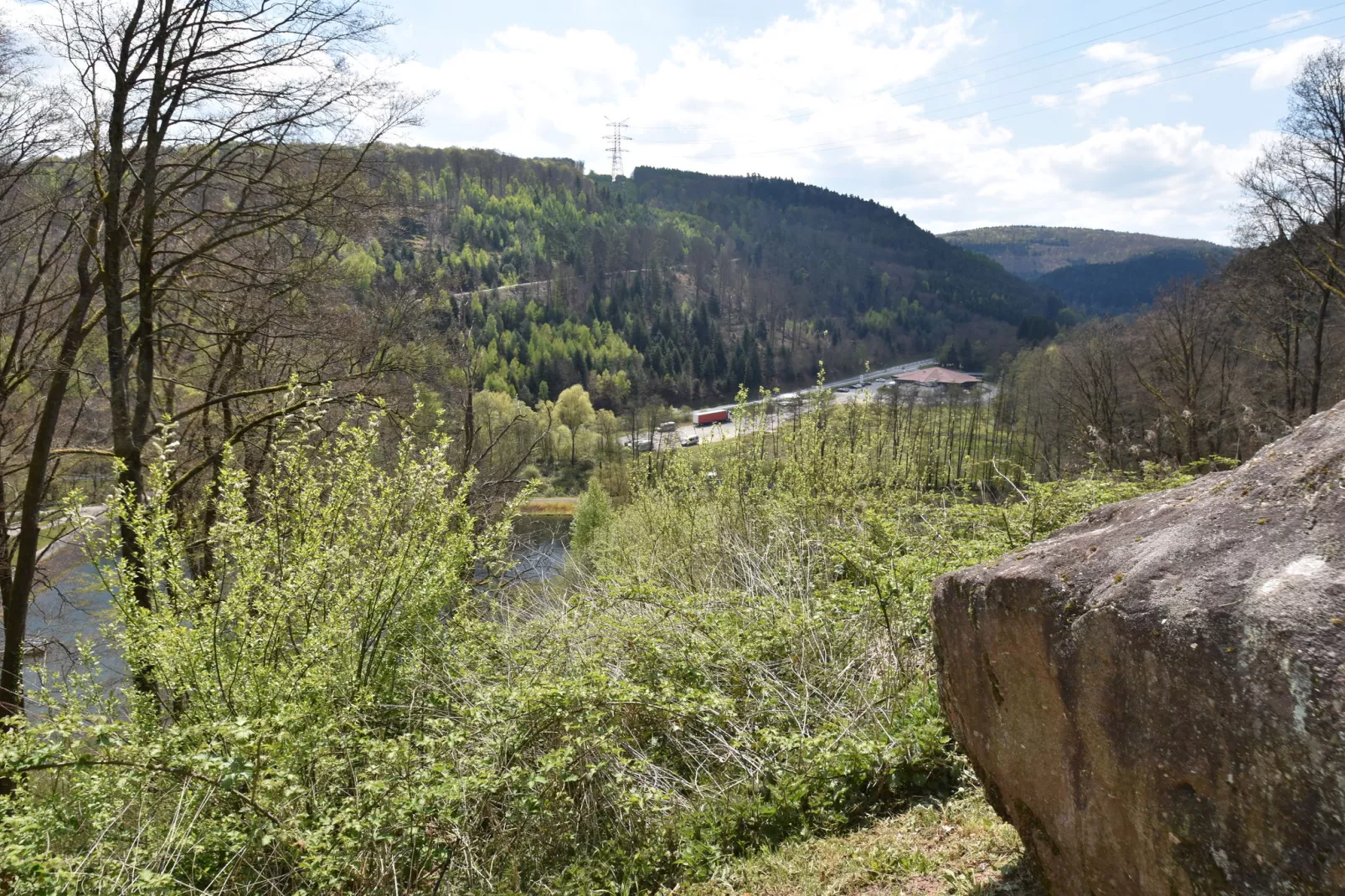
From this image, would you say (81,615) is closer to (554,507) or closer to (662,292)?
(554,507)

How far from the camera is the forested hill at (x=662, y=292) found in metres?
112

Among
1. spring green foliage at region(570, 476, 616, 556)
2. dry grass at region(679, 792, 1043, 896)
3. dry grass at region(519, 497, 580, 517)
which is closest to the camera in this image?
dry grass at region(679, 792, 1043, 896)

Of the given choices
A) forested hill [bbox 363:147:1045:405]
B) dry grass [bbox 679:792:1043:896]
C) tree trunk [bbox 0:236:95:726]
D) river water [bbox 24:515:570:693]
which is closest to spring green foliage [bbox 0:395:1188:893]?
dry grass [bbox 679:792:1043:896]

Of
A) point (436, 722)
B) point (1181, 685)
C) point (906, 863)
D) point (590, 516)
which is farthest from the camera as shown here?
point (590, 516)

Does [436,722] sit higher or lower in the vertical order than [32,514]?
lower

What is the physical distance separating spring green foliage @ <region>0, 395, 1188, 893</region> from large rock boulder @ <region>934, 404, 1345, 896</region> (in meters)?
2.00

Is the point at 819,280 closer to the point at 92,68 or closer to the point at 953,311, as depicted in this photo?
the point at 953,311

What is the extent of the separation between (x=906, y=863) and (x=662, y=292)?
142 meters

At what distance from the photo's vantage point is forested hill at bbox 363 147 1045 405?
366 feet

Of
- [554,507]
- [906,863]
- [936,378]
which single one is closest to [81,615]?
[906,863]

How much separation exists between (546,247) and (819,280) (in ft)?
211

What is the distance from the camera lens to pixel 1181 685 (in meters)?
2.32

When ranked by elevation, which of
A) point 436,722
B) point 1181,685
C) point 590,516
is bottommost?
point 590,516

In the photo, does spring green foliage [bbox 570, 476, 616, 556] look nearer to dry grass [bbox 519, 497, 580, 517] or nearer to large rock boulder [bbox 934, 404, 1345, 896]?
dry grass [bbox 519, 497, 580, 517]
